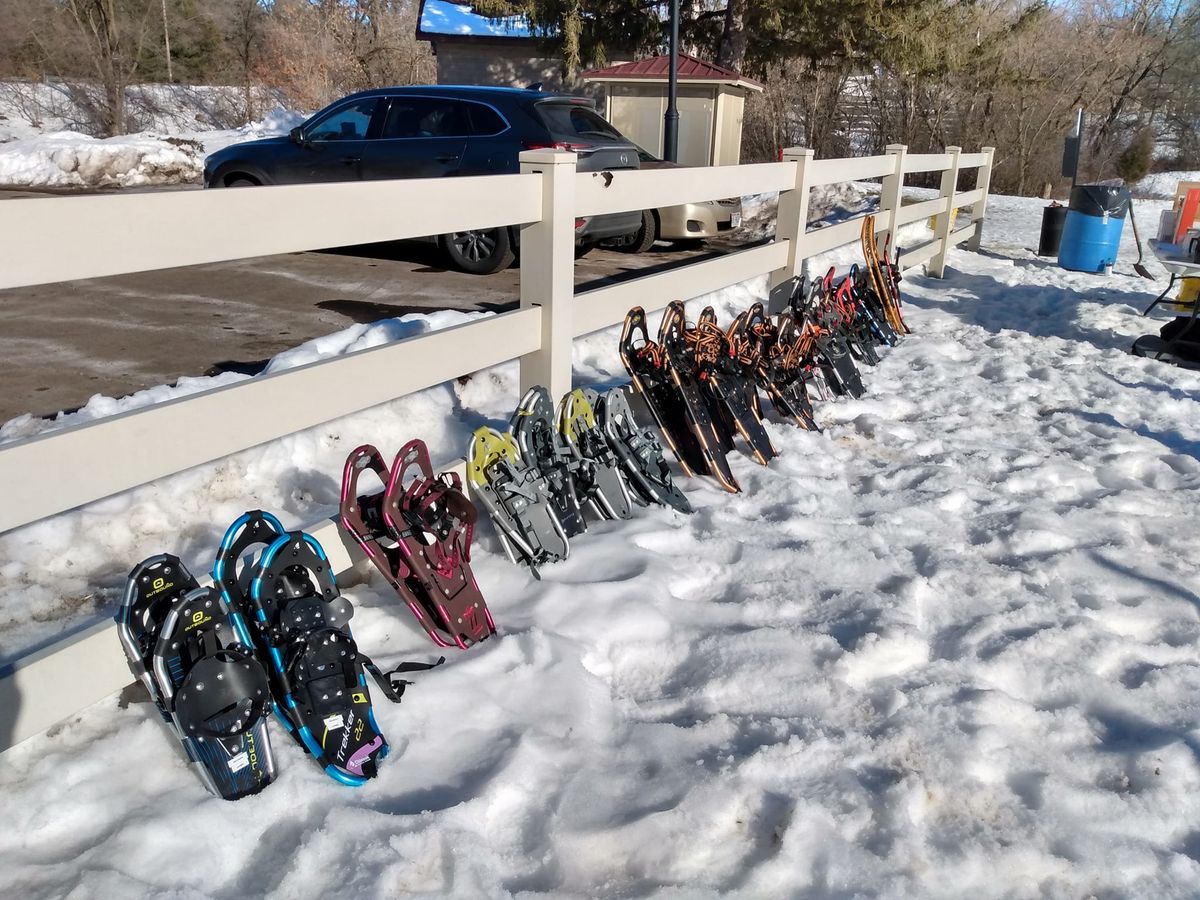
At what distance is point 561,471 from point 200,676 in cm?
166

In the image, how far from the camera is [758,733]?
2453 millimetres

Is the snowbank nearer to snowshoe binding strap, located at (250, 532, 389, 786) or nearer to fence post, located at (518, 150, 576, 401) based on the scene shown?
fence post, located at (518, 150, 576, 401)

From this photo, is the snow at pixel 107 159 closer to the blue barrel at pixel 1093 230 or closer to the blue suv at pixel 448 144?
the blue suv at pixel 448 144

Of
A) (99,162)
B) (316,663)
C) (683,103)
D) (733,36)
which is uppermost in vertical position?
(733,36)

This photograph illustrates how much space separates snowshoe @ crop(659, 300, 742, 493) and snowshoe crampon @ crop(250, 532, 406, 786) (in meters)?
1.99

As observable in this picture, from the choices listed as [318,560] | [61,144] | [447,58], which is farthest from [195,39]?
[318,560]

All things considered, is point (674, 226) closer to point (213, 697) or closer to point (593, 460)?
A: point (593, 460)

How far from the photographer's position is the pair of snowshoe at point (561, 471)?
10.9ft

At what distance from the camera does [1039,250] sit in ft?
40.9

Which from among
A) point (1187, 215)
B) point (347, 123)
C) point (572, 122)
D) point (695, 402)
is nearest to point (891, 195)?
point (1187, 215)

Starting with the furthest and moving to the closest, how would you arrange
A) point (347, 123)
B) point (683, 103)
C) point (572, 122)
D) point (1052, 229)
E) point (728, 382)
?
point (683, 103) → point (1052, 229) → point (347, 123) → point (572, 122) → point (728, 382)

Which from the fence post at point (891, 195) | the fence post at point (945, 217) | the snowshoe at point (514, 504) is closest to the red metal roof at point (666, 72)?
the fence post at point (945, 217)

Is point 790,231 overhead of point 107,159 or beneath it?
overhead

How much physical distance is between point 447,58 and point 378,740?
81.2ft
